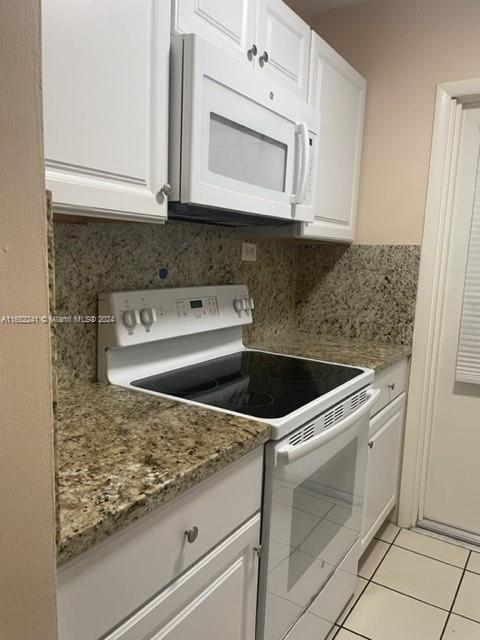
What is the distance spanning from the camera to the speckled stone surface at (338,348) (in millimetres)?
1850

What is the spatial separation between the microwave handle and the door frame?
0.81 meters

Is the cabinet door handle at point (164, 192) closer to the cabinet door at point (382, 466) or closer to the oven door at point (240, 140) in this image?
the oven door at point (240, 140)

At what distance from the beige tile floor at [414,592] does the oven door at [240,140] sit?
1.47m

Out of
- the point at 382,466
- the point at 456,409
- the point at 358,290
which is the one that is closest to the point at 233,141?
the point at 358,290

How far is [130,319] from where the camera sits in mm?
1396

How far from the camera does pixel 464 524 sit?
7.34ft

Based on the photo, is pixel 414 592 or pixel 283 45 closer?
pixel 283 45

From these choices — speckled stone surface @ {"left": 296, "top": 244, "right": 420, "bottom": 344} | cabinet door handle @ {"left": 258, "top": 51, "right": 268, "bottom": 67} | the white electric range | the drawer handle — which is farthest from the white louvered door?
the drawer handle

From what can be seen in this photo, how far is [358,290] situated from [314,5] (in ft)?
4.40

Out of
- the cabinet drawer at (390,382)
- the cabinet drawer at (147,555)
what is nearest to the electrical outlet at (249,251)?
the cabinet drawer at (390,382)

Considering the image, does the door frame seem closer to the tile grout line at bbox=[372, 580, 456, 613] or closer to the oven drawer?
the tile grout line at bbox=[372, 580, 456, 613]

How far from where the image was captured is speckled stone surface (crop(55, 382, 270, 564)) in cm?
70

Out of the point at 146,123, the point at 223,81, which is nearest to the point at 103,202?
the point at 146,123

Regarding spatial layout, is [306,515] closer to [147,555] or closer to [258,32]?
[147,555]
